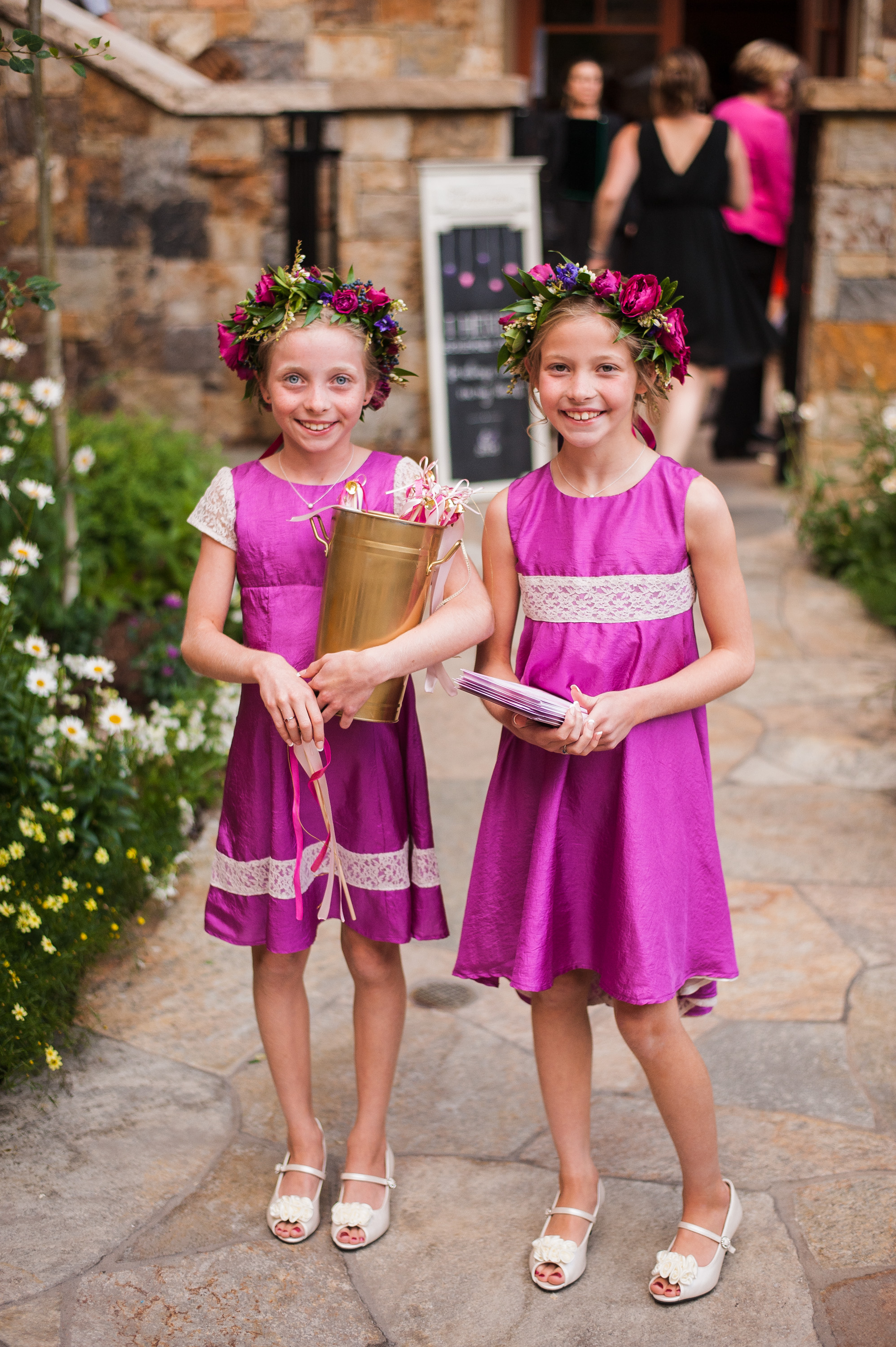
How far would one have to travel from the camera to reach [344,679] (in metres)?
1.87

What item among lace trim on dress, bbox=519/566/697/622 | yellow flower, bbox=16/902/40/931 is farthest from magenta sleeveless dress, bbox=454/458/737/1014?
yellow flower, bbox=16/902/40/931

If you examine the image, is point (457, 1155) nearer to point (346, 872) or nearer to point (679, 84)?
point (346, 872)

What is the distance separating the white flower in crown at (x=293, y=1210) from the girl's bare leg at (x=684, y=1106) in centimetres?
56

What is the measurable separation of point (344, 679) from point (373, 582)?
143mm

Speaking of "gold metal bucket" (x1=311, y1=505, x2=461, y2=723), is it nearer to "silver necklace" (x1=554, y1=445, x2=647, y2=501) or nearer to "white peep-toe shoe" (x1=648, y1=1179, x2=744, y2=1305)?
"silver necklace" (x1=554, y1=445, x2=647, y2=501)

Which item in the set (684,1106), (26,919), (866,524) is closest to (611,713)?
(684,1106)

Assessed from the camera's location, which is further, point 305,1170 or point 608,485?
point 305,1170

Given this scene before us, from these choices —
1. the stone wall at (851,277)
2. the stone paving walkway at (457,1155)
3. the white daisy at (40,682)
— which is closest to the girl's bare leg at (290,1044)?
the stone paving walkway at (457,1155)

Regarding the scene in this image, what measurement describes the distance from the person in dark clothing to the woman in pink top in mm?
580

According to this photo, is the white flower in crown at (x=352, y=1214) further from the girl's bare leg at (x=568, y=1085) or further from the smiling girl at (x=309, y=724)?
the girl's bare leg at (x=568, y=1085)

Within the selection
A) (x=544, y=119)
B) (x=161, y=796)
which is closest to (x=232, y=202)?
(x=544, y=119)

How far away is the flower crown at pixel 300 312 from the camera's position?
6.47 ft

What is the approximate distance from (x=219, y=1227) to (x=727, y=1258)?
81 centimetres

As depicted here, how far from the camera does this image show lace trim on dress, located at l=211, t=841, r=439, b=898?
2092mm
